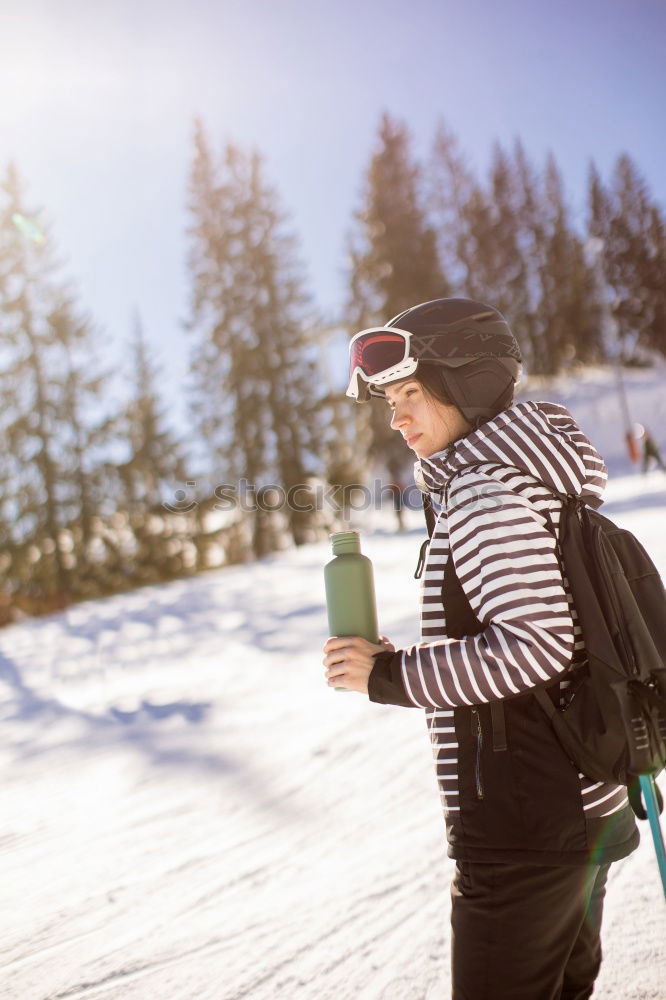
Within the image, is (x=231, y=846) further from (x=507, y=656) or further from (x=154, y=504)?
(x=154, y=504)

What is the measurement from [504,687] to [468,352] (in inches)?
32.7

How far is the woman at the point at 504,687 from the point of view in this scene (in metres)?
1.54

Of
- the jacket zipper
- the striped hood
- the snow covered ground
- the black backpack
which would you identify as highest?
the striped hood

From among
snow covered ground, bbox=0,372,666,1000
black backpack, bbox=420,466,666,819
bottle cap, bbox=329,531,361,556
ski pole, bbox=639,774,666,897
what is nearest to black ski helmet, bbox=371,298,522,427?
black backpack, bbox=420,466,666,819

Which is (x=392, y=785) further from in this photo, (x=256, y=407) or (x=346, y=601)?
(x=256, y=407)

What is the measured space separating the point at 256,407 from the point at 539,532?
2278 centimetres

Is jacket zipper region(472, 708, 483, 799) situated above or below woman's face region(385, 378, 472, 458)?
below

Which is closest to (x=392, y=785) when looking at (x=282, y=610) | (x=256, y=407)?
(x=282, y=610)

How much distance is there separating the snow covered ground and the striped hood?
1.83 meters

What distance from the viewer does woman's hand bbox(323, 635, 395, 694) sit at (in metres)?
1.71

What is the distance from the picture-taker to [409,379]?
1881 millimetres

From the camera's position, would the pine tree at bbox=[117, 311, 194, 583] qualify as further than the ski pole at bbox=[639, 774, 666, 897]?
Yes

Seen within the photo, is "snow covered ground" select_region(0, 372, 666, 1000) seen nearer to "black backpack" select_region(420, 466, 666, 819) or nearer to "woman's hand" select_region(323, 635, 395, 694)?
"black backpack" select_region(420, 466, 666, 819)

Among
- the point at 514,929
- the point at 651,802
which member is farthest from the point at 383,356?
the point at 514,929
